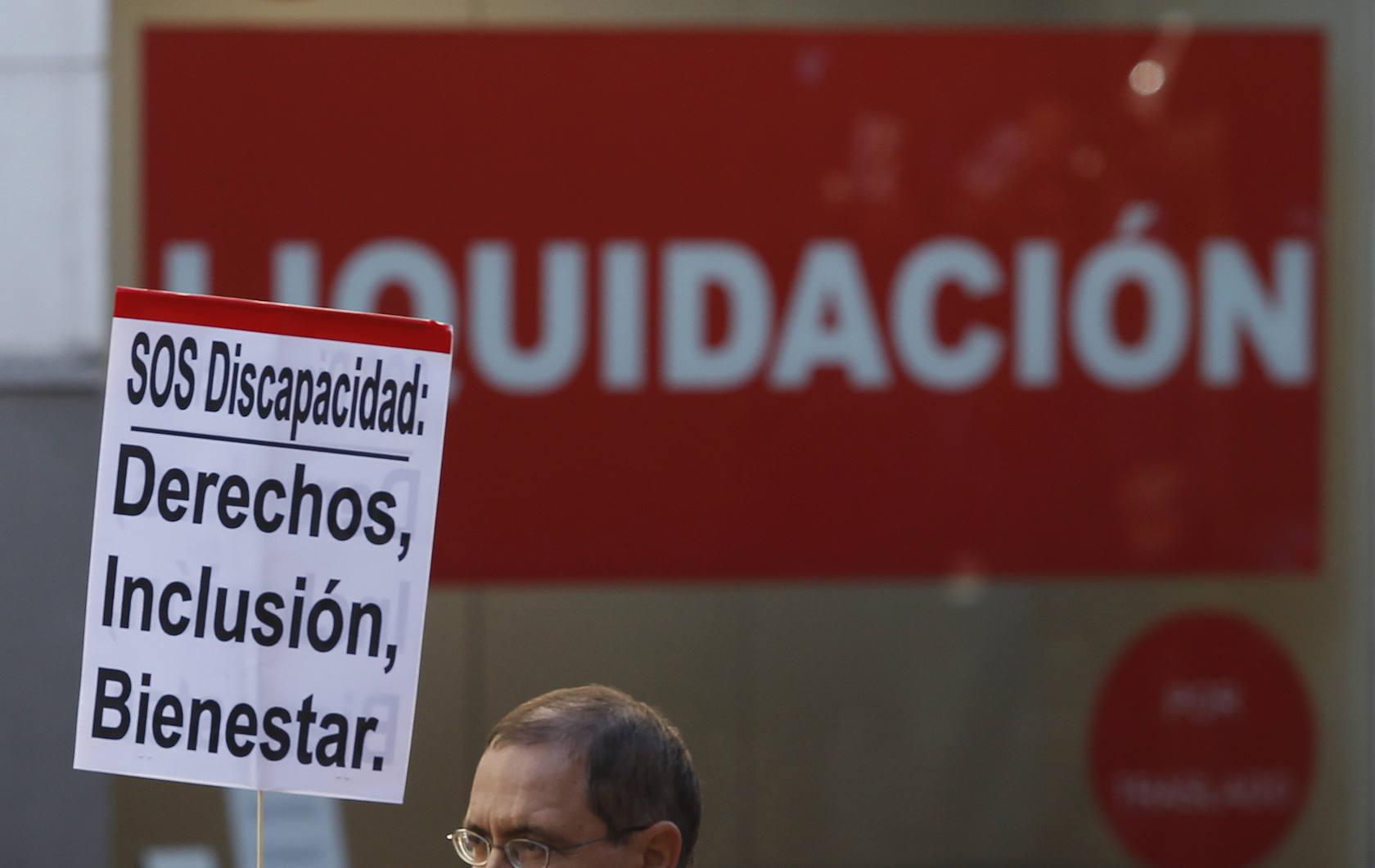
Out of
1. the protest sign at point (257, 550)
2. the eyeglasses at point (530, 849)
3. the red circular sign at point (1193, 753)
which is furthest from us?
the red circular sign at point (1193, 753)

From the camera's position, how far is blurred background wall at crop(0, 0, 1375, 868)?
4.69 metres

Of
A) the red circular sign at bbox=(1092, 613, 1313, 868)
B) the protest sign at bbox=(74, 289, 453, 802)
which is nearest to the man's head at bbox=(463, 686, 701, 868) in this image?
the protest sign at bbox=(74, 289, 453, 802)

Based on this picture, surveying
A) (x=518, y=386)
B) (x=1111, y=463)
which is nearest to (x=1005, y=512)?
(x=1111, y=463)

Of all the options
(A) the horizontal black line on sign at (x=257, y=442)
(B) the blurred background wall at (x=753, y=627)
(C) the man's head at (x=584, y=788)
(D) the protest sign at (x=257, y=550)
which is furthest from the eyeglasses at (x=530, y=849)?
(B) the blurred background wall at (x=753, y=627)

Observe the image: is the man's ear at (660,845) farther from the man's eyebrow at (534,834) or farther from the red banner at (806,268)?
the red banner at (806,268)

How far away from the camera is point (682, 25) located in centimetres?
480

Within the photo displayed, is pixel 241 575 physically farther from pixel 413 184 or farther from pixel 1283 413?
pixel 1283 413

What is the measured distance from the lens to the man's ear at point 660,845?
2102 mm

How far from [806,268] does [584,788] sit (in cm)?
292

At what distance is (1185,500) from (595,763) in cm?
322

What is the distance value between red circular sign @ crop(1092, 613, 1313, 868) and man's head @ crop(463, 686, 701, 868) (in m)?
3.02

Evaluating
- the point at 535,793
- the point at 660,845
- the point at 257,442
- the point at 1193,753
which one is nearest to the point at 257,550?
the point at 257,442

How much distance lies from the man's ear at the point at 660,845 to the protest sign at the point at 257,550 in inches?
17.8

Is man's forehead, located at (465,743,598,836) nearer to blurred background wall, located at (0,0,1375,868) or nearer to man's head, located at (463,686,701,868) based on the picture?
man's head, located at (463,686,701,868)
